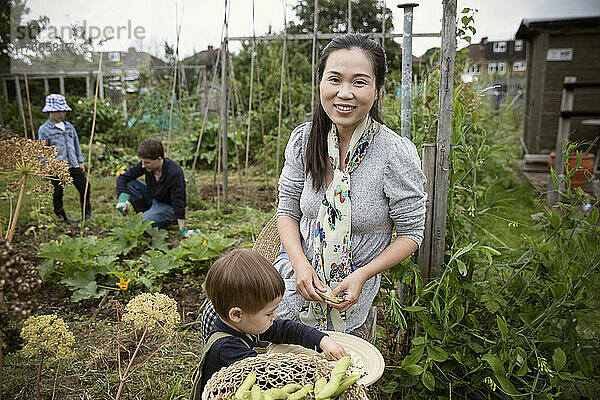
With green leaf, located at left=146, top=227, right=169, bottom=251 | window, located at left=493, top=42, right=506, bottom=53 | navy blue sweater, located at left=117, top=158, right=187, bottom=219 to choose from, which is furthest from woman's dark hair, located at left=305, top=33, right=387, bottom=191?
window, located at left=493, top=42, right=506, bottom=53

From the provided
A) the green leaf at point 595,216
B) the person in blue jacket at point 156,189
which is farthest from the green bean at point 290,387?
the person in blue jacket at point 156,189

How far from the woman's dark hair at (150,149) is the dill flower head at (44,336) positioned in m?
2.91

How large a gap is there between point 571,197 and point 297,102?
7.60 metres

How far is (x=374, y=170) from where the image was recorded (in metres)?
1.93

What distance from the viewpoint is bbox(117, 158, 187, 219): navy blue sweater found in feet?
15.8

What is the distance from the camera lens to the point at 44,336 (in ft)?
5.60

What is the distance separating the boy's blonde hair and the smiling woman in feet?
1.10

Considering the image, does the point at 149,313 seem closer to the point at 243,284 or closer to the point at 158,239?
the point at 243,284

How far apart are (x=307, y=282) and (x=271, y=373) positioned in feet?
1.91

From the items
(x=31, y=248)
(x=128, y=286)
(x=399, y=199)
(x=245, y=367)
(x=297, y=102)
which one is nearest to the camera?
(x=245, y=367)

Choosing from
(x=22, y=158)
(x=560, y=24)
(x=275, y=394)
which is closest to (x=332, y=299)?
(x=275, y=394)

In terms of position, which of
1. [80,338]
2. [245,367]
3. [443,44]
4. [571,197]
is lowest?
[80,338]

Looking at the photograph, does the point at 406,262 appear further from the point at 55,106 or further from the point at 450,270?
the point at 55,106

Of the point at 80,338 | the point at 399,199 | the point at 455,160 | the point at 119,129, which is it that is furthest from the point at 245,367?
the point at 119,129
